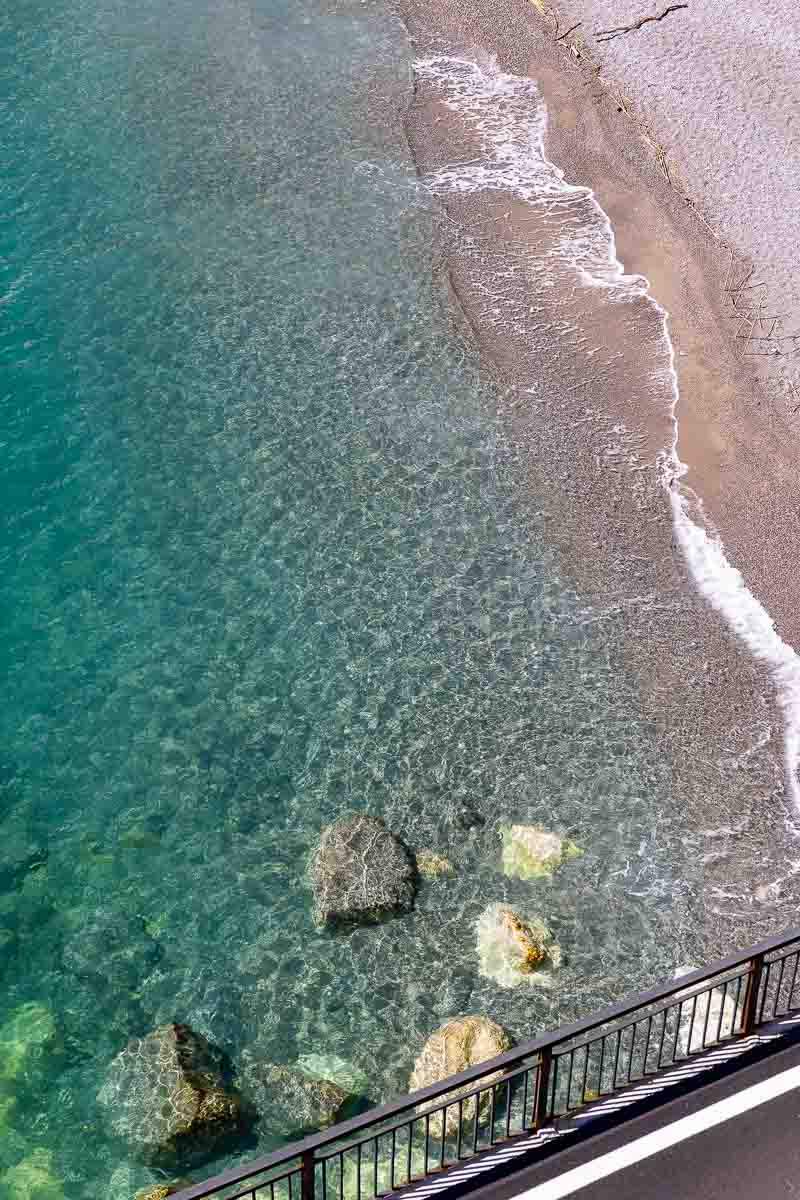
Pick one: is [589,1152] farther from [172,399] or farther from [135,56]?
[135,56]

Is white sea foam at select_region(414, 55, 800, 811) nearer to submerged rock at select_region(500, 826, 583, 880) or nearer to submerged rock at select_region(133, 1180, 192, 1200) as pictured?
submerged rock at select_region(500, 826, 583, 880)

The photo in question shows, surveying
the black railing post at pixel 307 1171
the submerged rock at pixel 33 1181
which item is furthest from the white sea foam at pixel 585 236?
the submerged rock at pixel 33 1181

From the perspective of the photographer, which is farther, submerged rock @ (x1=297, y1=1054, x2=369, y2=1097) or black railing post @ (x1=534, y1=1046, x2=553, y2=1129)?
submerged rock @ (x1=297, y1=1054, x2=369, y2=1097)

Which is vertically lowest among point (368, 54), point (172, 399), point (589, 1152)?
point (589, 1152)

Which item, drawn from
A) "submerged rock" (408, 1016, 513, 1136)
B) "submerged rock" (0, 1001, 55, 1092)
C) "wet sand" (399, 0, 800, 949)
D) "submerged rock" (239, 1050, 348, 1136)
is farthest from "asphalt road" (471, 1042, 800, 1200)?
"submerged rock" (0, 1001, 55, 1092)

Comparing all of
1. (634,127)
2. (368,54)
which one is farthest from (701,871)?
(368,54)

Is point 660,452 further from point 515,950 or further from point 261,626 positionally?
point 515,950
